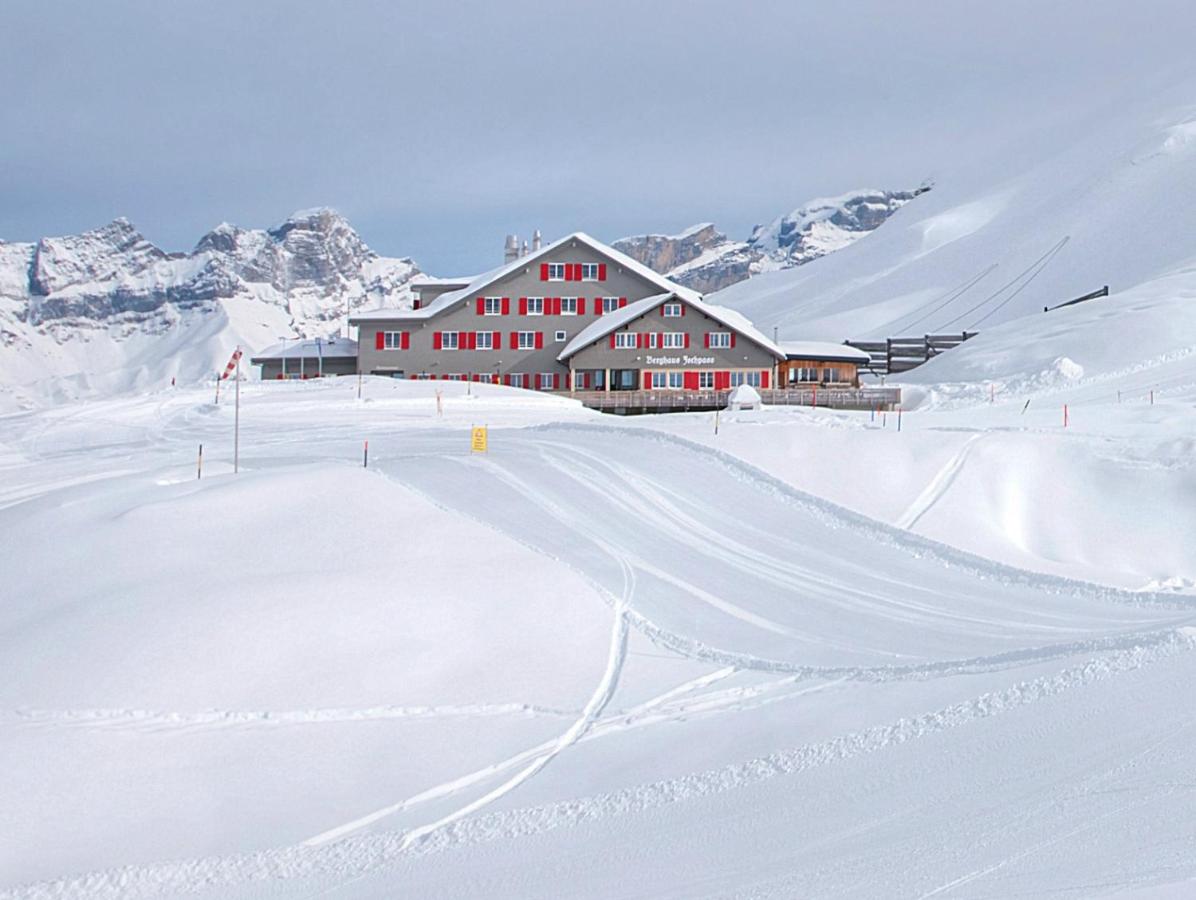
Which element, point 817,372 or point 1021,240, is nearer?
point 817,372

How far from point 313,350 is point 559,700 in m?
63.3

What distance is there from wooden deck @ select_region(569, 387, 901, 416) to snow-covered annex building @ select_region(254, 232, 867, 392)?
5402mm

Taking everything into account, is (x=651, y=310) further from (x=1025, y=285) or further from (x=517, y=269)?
(x=1025, y=285)

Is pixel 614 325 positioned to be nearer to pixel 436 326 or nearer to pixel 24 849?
pixel 436 326

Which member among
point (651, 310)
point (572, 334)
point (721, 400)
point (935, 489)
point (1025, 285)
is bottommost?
point (935, 489)

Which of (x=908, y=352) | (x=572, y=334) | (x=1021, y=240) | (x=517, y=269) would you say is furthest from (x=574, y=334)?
(x=1021, y=240)

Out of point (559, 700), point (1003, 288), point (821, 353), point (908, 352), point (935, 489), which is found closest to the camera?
point (559, 700)

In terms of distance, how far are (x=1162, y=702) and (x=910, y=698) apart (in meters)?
3.03

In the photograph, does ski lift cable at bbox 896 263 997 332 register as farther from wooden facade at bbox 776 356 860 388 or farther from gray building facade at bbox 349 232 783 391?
gray building facade at bbox 349 232 783 391

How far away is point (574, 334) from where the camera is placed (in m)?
69.9

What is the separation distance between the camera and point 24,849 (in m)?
11.3

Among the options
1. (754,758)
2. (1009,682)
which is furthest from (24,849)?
(1009,682)

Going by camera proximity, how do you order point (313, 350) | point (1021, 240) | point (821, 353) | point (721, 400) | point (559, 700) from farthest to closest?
point (1021, 240), point (821, 353), point (313, 350), point (721, 400), point (559, 700)

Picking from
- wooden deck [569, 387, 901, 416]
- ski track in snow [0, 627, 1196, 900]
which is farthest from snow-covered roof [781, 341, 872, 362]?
ski track in snow [0, 627, 1196, 900]
